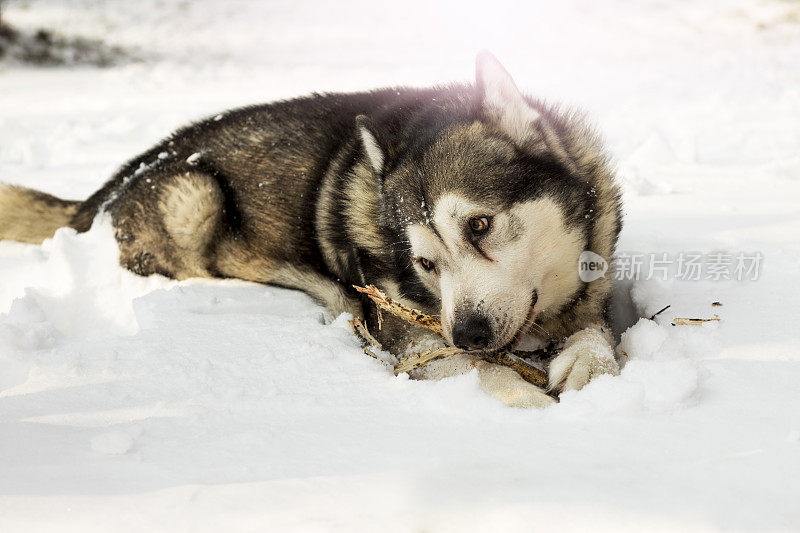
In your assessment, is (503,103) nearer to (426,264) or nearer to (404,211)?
(404,211)

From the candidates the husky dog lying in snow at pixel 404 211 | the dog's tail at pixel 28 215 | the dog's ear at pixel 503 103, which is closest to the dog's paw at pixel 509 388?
the husky dog lying in snow at pixel 404 211

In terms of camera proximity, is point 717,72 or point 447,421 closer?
A: point 447,421

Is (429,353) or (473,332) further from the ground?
(473,332)

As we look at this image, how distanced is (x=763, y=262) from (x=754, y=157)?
2838 mm

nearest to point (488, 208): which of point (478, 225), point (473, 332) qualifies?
point (478, 225)

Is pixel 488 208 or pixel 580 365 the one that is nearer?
pixel 580 365

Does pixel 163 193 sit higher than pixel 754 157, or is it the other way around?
pixel 163 193

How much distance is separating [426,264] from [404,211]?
242 mm

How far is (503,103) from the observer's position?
110 inches

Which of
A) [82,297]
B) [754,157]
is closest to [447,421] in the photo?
[82,297]

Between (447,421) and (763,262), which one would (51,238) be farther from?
(763,262)

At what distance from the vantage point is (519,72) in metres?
11.2

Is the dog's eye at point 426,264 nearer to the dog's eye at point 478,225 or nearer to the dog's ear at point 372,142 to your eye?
the dog's eye at point 478,225

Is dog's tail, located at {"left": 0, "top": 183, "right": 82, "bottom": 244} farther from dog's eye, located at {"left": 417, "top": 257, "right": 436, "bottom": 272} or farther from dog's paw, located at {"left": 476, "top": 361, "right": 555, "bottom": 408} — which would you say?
dog's paw, located at {"left": 476, "top": 361, "right": 555, "bottom": 408}
